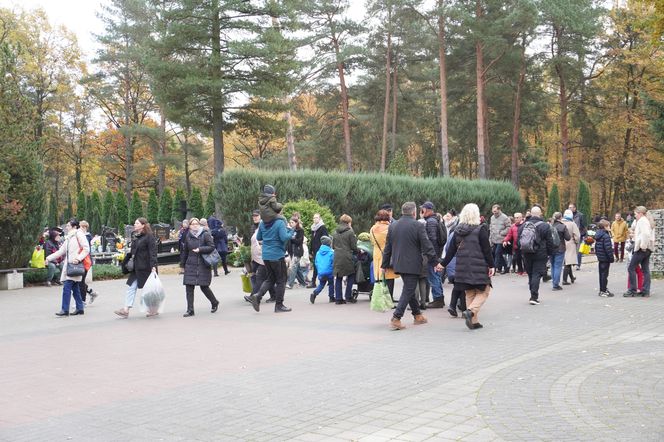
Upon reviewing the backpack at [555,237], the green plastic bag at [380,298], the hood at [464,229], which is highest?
the hood at [464,229]

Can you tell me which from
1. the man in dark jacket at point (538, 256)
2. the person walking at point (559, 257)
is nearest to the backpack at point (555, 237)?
the person walking at point (559, 257)

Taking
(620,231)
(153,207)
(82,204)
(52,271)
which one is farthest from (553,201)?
(82,204)

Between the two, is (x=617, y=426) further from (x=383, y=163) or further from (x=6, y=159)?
(x=383, y=163)

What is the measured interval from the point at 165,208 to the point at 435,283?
40.2m

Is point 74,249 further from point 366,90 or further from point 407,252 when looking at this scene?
point 366,90

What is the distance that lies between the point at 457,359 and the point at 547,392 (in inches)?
69.8

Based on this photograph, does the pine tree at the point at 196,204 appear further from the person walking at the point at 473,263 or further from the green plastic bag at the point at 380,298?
the person walking at the point at 473,263

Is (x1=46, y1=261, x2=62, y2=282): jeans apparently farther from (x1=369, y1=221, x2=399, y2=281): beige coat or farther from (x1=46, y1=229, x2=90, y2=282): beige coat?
(x1=369, y1=221, x2=399, y2=281): beige coat

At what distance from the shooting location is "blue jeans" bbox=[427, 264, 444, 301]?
1305cm

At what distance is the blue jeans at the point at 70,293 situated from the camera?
→ 13297mm

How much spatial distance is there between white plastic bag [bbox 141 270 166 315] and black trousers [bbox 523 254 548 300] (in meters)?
7.14

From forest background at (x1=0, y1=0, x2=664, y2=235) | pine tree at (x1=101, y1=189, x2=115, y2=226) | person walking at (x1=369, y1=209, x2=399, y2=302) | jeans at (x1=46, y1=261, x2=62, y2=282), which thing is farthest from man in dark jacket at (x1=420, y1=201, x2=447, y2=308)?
pine tree at (x1=101, y1=189, x2=115, y2=226)

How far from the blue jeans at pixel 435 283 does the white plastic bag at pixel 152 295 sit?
5.05 metres

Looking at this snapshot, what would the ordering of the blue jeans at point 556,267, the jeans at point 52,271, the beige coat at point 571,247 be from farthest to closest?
1. the jeans at point 52,271
2. the beige coat at point 571,247
3. the blue jeans at point 556,267
